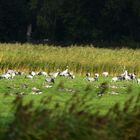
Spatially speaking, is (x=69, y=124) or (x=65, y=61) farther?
(x=65, y=61)

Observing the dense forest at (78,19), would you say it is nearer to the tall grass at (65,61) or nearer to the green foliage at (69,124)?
the tall grass at (65,61)

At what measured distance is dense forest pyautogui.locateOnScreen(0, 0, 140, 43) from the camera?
62469 millimetres

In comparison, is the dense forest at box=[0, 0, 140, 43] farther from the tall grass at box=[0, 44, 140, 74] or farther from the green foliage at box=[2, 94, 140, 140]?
the green foliage at box=[2, 94, 140, 140]

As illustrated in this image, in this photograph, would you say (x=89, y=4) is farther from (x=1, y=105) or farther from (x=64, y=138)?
(x=64, y=138)

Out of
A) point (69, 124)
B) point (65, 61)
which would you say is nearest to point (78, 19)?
point (65, 61)

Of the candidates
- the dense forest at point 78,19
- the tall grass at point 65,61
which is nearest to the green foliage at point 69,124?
the tall grass at point 65,61

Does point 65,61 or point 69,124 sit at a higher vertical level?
point 69,124

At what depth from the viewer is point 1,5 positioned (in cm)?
6288

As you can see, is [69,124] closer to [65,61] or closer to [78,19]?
[65,61]

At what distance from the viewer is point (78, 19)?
208 feet

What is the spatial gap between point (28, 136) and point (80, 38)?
189ft

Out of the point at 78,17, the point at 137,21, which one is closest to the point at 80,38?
the point at 78,17

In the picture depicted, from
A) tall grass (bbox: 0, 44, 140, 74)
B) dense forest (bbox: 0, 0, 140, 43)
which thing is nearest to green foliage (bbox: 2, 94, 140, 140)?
tall grass (bbox: 0, 44, 140, 74)

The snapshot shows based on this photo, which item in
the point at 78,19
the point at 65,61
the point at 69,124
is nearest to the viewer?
the point at 69,124
